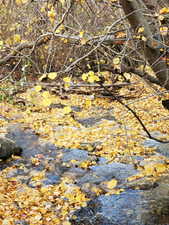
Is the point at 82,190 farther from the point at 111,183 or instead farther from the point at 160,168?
the point at 160,168

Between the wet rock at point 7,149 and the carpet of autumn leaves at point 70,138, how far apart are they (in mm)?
480

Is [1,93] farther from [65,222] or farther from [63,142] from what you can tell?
[65,222]

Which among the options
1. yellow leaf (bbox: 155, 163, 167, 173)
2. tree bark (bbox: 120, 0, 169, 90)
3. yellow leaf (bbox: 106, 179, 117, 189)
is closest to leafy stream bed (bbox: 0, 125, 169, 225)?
yellow leaf (bbox: 106, 179, 117, 189)

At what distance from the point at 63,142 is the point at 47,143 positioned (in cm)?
38

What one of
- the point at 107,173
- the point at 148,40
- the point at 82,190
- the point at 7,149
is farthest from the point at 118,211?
the point at 7,149

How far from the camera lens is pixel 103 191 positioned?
568 centimetres

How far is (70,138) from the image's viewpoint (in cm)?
832

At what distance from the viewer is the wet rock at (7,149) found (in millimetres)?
7037

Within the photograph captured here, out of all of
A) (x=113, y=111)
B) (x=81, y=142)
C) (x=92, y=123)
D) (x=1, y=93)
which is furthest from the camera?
(x=1, y=93)

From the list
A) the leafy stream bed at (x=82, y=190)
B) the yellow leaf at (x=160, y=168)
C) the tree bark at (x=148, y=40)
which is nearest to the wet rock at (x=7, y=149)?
the leafy stream bed at (x=82, y=190)

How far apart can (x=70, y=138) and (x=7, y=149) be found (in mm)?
1721

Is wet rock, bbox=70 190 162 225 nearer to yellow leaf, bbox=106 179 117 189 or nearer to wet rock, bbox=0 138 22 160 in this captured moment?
yellow leaf, bbox=106 179 117 189

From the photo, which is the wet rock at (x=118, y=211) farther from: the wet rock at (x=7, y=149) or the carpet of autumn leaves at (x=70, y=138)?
the wet rock at (x=7, y=149)

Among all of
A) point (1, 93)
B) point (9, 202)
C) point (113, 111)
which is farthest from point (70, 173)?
point (1, 93)
